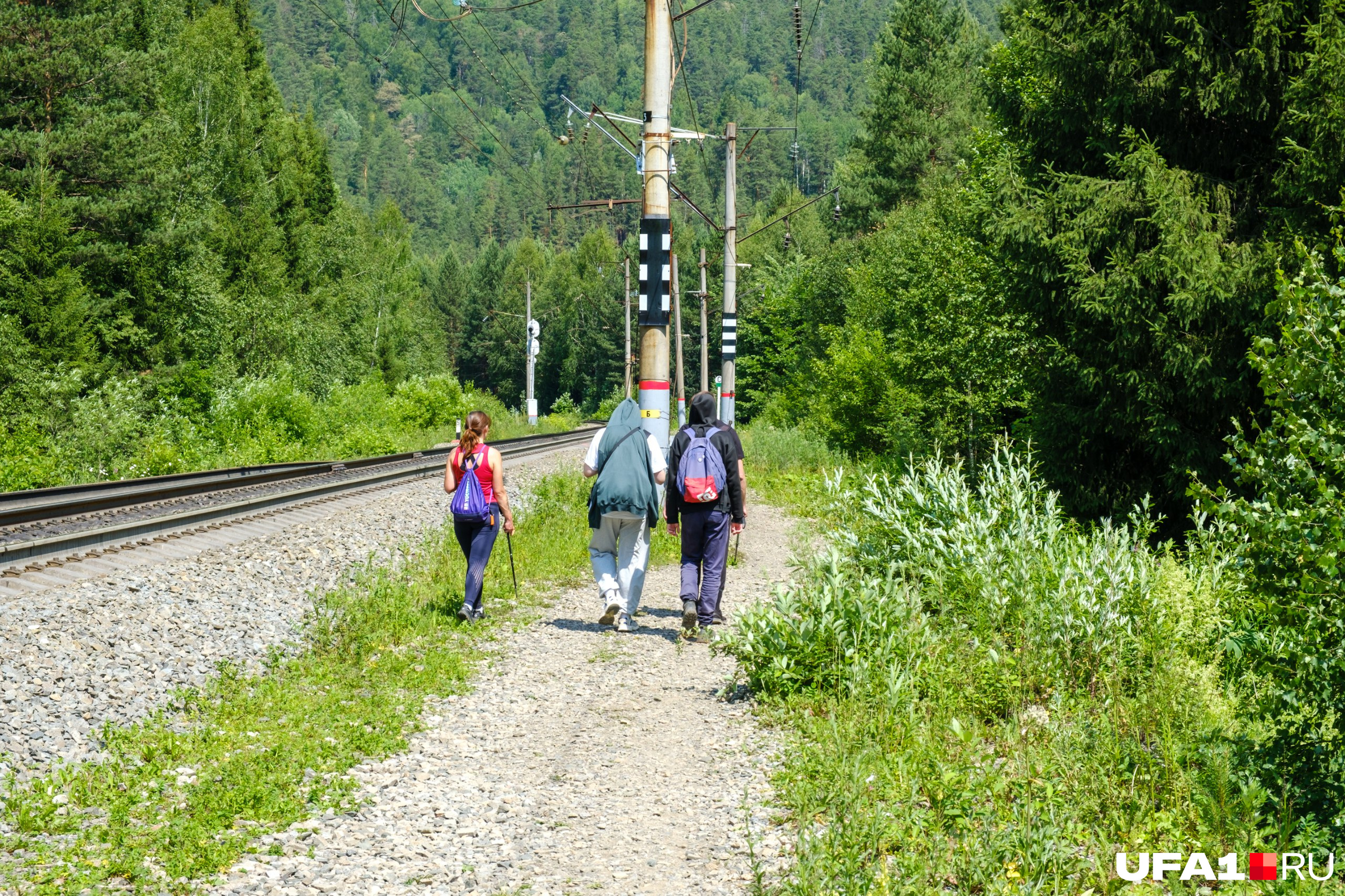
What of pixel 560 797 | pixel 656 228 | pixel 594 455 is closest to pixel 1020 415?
pixel 656 228

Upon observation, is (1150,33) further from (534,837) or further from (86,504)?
(86,504)

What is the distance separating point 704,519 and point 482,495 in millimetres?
1945

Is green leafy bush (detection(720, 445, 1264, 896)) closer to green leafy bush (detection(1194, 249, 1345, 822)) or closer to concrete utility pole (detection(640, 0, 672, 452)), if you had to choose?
green leafy bush (detection(1194, 249, 1345, 822))

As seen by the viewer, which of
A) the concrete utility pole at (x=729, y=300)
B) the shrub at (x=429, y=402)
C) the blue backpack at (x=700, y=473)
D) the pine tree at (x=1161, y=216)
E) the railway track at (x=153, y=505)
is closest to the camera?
the blue backpack at (x=700, y=473)

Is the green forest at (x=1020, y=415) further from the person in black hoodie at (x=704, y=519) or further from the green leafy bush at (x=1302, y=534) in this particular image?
the person in black hoodie at (x=704, y=519)

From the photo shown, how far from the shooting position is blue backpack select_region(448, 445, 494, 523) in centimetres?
962

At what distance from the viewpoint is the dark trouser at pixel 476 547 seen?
976 centimetres

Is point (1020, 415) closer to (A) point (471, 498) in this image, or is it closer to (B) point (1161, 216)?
(B) point (1161, 216)

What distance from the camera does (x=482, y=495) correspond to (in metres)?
9.69

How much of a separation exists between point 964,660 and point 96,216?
27.5 meters

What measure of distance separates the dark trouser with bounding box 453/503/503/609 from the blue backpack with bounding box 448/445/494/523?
0.07 metres

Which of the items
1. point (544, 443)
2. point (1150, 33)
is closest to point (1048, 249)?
point (1150, 33)

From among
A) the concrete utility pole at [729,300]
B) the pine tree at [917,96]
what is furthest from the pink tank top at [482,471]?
the pine tree at [917,96]

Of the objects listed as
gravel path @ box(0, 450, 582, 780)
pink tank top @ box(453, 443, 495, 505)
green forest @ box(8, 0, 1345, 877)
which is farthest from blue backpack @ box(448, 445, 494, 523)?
green forest @ box(8, 0, 1345, 877)
